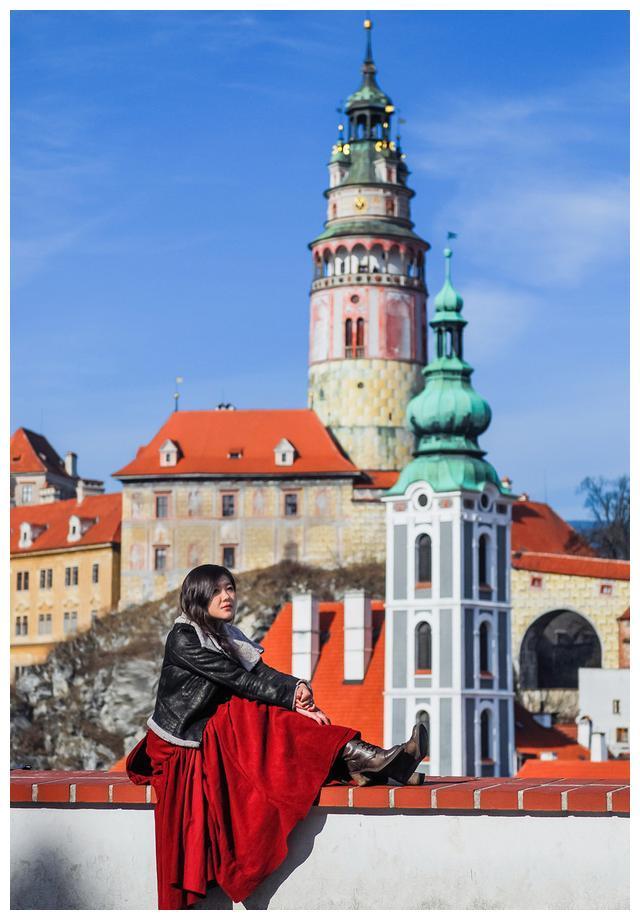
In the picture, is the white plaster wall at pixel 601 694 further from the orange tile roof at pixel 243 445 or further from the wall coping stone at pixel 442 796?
the wall coping stone at pixel 442 796

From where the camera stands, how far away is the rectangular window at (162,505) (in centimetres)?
6397

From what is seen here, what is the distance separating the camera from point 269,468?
63906 mm

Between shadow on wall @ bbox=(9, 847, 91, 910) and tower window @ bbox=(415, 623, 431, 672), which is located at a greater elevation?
shadow on wall @ bbox=(9, 847, 91, 910)

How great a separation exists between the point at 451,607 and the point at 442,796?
146 feet

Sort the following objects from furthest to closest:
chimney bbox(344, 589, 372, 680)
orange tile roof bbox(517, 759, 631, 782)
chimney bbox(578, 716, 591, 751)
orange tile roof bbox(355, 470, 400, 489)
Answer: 1. orange tile roof bbox(355, 470, 400, 489)
2. chimney bbox(578, 716, 591, 751)
3. chimney bbox(344, 589, 372, 680)
4. orange tile roof bbox(517, 759, 631, 782)

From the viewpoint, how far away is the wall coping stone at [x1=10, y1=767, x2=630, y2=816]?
22.7 feet

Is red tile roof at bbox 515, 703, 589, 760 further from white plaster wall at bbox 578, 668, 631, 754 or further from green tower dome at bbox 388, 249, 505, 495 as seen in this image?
green tower dome at bbox 388, 249, 505, 495

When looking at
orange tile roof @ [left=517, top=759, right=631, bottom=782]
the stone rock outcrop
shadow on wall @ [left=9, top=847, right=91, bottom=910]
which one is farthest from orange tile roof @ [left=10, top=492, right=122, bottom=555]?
shadow on wall @ [left=9, top=847, right=91, bottom=910]

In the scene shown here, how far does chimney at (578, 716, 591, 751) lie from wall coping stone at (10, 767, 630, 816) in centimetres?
4619

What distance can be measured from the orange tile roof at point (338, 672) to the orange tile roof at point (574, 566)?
662 centimetres

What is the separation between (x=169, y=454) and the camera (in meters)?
65.8

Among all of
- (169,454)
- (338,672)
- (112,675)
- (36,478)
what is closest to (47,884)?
(338,672)
